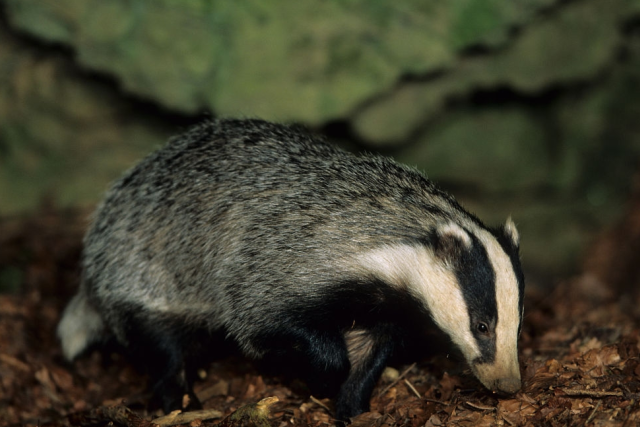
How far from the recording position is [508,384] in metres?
4.43

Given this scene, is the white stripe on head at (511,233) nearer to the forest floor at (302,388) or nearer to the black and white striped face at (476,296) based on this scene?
the black and white striped face at (476,296)

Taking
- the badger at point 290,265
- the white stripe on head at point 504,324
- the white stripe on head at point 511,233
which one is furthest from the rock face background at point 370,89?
the white stripe on head at point 504,324

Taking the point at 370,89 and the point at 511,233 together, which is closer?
the point at 511,233

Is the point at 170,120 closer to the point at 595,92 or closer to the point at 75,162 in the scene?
the point at 75,162

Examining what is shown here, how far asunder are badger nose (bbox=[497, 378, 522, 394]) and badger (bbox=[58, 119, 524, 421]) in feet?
0.04

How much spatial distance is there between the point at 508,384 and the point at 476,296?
604mm

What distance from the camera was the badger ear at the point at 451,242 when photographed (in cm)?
445

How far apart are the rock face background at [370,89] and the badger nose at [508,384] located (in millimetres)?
3749

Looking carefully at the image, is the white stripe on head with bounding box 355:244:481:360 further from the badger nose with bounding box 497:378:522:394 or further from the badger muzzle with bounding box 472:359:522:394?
the badger nose with bounding box 497:378:522:394

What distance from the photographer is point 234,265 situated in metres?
5.29

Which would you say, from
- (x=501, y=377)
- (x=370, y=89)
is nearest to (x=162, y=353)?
(x=501, y=377)

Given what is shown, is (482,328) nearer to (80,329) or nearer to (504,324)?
(504,324)

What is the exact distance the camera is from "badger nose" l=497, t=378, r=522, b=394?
4426mm

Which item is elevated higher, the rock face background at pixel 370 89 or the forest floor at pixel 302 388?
the rock face background at pixel 370 89
